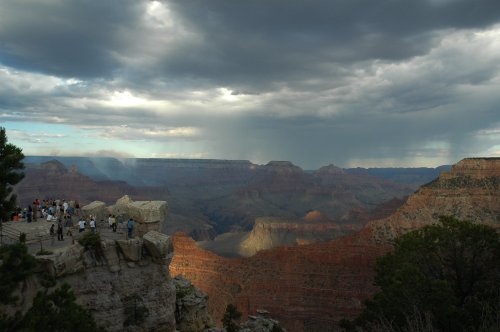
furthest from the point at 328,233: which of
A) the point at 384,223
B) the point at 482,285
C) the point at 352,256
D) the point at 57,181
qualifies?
the point at 57,181

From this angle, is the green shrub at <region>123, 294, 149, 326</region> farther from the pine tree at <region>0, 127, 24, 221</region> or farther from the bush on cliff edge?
the bush on cliff edge

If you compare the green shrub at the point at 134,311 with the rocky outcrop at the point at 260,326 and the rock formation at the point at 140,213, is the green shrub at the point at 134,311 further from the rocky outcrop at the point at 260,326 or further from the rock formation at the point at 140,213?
the rocky outcrop at the point at 260,326

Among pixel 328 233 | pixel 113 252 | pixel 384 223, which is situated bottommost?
pixel 328 233

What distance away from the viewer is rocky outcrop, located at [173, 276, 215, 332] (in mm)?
29375

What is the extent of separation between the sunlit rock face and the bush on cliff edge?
33363mm

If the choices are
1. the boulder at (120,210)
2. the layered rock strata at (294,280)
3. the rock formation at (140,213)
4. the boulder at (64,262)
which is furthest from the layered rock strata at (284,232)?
the boulder at (64,262)

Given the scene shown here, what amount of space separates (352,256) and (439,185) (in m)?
32.7

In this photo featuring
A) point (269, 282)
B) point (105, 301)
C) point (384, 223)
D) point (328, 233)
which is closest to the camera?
point (105, 301)

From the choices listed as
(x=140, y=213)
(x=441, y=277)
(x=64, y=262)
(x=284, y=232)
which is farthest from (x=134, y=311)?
(x=284, y=232)

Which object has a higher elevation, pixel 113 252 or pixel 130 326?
pixel 113 252

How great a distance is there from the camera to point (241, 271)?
7181 centimetres

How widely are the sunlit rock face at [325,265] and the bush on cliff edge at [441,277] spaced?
33.4 meters

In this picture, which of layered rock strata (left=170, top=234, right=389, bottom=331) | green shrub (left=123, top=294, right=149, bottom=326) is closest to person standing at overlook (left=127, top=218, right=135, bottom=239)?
green shrub (left=123, top=294, right=149, bottom=326)

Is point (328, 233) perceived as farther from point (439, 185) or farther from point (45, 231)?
point (45, 231)
